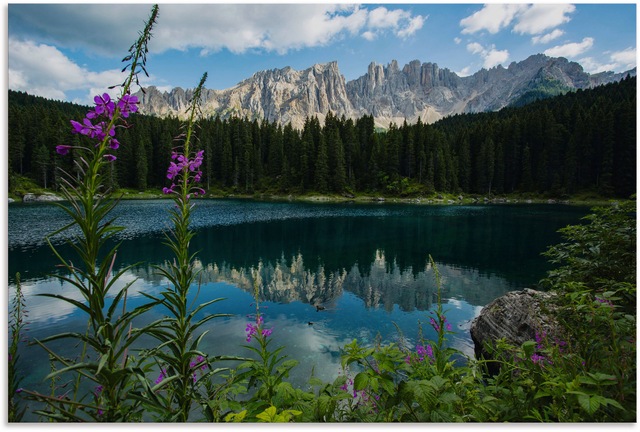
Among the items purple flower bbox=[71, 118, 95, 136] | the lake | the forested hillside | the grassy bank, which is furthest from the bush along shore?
the forested hillside

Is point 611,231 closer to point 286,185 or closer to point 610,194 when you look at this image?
point 610,194

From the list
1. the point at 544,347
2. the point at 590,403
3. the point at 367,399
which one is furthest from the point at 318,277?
the point at 590,403

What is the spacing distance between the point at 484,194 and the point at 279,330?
3430 inches

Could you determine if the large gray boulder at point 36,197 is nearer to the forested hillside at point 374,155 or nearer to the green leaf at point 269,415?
the forested hillside at point 374,155

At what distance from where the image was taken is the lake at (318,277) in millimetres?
10797

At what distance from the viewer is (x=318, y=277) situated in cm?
1866

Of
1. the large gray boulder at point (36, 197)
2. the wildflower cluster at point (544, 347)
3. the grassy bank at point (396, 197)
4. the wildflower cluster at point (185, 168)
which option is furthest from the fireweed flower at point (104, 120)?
the grassy bank at point (396, 197)

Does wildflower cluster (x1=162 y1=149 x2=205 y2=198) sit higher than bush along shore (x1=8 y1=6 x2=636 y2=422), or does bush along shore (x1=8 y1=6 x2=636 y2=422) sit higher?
wildflower cluster (x1=162 y1=149 x2=205 y2=198)

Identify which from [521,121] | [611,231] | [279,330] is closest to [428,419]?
[611,231]

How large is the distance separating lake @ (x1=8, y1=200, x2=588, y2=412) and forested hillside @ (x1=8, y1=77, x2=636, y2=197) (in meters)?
42.8

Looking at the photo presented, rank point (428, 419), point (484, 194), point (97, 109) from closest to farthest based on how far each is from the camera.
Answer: point (97, 109), point (428, 419), point (484, 194)

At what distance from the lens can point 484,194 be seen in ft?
281

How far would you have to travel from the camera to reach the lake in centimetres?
1080

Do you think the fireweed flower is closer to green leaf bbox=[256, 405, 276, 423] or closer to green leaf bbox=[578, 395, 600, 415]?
green leaf bbox=[256, 405, 276, 423]
